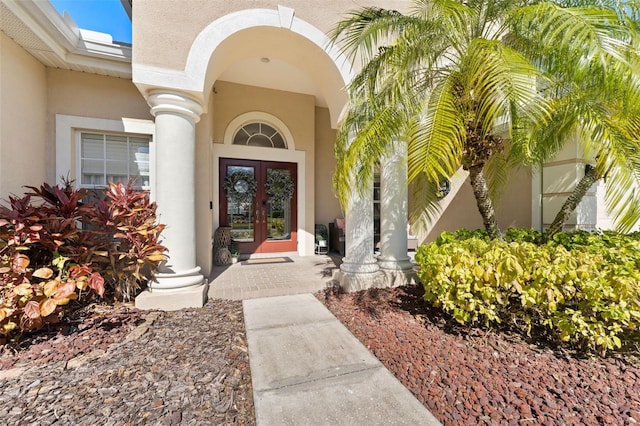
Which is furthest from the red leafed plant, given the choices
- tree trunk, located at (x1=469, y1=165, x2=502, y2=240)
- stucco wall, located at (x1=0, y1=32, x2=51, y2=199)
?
tree trunk, located at (x1=469, y1=165, x2=502, y2=240)

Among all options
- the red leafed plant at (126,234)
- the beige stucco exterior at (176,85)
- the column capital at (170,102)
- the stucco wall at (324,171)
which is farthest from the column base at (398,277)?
the column capital at (170,102)

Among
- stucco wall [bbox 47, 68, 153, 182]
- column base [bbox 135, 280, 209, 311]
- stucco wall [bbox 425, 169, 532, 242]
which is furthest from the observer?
stucco wall [bbox 425, 169, 532, 242]

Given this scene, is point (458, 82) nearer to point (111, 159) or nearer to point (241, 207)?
point (241, 207)

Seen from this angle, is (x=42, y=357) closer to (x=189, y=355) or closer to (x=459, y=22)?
(x=189, y=355)

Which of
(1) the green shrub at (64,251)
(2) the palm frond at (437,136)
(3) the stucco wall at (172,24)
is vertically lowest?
(1) the green shrub at (64,251)

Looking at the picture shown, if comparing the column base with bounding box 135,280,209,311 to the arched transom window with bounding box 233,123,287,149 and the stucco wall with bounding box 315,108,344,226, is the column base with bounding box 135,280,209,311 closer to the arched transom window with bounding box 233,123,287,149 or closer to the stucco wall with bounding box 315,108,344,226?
the arched transom window with bounding box 233,123,287,149

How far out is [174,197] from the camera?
3855 mm

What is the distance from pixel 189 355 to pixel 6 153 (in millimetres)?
3884

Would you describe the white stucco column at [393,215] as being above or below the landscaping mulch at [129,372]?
above

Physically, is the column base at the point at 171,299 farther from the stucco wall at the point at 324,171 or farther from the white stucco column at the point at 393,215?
the stucco wall at the point at 324,171

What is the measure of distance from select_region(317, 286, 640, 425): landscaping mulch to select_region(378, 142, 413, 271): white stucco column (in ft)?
4.87

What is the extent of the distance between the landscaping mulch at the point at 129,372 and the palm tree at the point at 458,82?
2379mm

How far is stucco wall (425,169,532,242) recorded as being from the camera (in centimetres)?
573

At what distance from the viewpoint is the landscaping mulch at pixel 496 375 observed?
199 cm
